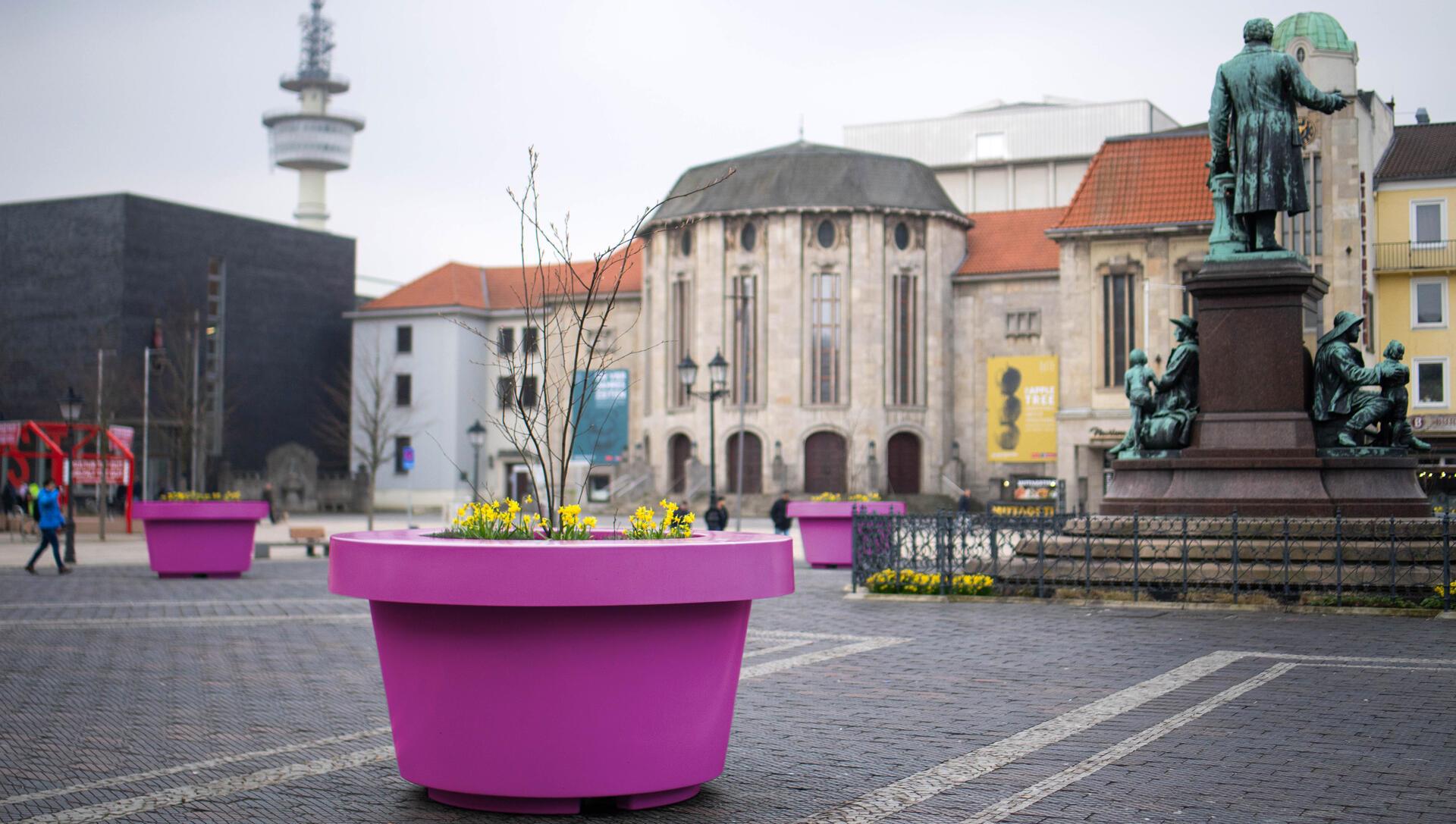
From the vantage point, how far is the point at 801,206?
2613 inches

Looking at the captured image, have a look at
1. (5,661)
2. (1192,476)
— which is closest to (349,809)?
(5,661)

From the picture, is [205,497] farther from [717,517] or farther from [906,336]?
[906,336]

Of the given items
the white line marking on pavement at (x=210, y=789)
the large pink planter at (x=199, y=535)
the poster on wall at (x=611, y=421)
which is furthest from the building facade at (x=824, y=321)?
the white line marking on pavement at (x=210, y=789)

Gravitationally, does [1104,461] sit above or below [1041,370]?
below

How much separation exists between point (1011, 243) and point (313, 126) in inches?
3337

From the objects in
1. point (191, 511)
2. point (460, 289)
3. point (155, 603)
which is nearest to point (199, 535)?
point (191, 511)

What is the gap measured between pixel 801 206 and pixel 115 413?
1217 inches

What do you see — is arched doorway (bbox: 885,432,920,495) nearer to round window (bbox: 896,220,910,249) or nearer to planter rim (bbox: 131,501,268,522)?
round window (bbox: 896,220,910,249)

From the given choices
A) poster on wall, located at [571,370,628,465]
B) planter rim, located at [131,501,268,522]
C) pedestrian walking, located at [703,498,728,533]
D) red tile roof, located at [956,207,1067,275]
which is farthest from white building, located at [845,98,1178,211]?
planter rim, located at [131,501,268,522]

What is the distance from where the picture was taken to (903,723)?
8320mm

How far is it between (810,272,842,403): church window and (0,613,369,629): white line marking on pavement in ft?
171

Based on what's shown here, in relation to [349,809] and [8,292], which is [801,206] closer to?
[8,292]

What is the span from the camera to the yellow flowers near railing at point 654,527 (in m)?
6.41

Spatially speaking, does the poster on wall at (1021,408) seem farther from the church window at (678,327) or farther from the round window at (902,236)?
the church window at (678,327)
